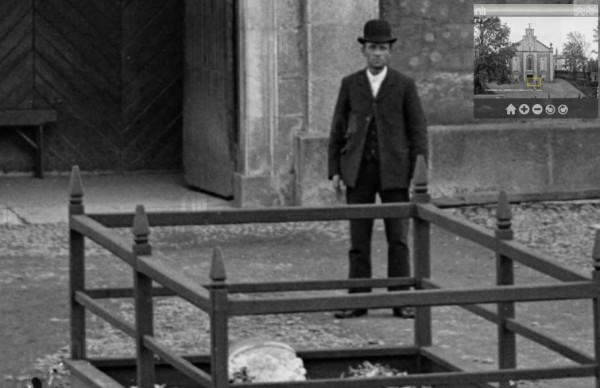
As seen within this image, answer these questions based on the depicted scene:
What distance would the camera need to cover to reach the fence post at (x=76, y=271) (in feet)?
24.8

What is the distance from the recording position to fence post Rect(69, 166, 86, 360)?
7.55 m

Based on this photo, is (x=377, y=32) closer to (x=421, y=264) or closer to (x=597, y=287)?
(x=421, y=264)

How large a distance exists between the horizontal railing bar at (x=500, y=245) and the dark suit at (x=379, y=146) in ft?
11.4

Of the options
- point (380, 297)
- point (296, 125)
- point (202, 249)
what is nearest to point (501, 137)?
point (296, 125)

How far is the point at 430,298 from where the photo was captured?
19.3 feet

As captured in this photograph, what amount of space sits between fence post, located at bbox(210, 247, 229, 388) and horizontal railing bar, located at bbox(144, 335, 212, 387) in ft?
0.35

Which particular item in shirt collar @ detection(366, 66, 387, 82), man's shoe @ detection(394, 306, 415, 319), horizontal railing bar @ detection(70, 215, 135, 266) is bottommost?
man's shoe @ detection(394, 306, 415, 319)

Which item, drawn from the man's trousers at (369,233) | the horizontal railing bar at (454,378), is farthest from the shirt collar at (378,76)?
the horizontal railing bar at (454,378)

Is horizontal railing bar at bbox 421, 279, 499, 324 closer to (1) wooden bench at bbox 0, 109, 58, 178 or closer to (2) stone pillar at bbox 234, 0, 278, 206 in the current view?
(2) stone pillar at bbox 234, 0, 278, 206

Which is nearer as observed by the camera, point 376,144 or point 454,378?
point 454,378

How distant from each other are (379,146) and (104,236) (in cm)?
440

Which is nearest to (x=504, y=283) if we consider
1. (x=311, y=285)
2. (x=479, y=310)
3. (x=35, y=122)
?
(x=479, y=310)

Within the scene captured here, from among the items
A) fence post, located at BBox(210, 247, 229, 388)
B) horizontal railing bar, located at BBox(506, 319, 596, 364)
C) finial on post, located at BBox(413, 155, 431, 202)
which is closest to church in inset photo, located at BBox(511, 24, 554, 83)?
finial on post, located at BBox(413, 155, 431, 202)

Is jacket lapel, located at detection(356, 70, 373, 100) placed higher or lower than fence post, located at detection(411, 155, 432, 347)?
higher
